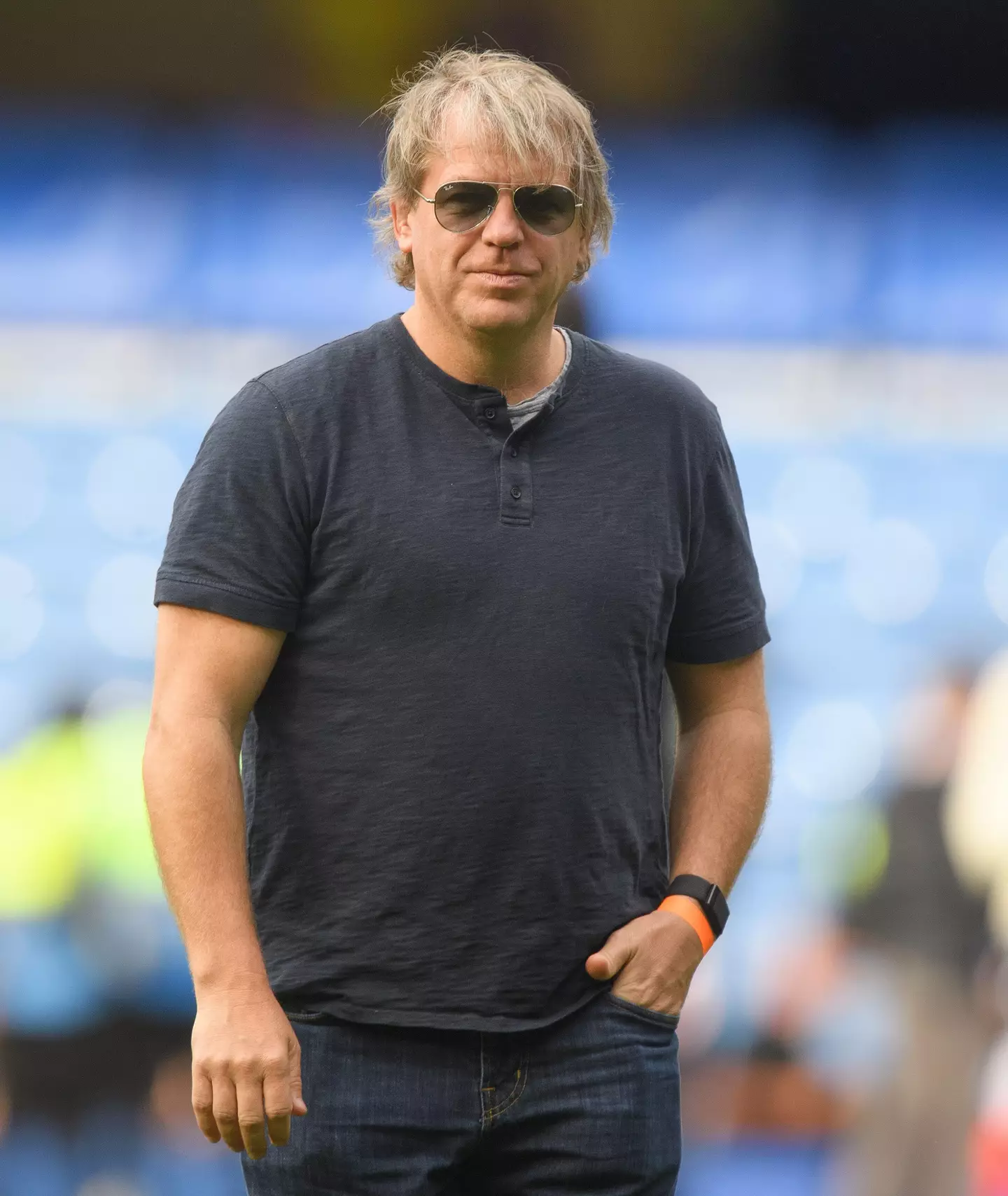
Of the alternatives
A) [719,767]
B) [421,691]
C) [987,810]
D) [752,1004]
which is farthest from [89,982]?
[421,691]

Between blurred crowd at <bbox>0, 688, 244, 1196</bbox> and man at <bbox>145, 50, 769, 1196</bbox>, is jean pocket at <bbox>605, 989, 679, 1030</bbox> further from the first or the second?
blurred crowd at <bbox>0, 688, 244, 1196</bbox>

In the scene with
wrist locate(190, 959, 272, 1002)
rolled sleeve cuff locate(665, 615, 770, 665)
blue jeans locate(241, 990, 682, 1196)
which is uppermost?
rolled sleeve cuff locate(665, 615, 770, 665)

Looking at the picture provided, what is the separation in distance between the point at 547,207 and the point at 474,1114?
1021 millimetres

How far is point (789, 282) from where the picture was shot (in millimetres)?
4012

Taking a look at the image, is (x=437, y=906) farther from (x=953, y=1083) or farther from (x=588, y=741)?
(x=953, y=1083)

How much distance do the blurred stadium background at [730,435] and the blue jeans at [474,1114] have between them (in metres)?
2.15

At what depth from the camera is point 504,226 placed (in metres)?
1.83

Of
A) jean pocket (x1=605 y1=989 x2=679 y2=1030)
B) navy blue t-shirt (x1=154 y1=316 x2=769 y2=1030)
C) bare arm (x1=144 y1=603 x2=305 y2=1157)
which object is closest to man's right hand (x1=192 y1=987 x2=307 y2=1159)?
bare arm (x1=144 y1=603 x2=305 y2=1157)

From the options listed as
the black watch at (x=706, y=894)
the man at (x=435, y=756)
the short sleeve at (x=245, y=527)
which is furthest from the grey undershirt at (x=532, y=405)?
the black watch at (x=706, y=894)

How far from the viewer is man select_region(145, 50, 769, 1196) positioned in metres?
1.70

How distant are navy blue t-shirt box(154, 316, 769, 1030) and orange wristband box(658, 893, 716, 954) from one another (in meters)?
0.08

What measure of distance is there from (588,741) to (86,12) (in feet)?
8.73

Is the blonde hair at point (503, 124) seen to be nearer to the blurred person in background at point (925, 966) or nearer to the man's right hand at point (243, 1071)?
the man's right hand at point (243, 1071)

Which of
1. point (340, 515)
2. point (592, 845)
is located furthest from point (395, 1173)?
point (340, 515)
